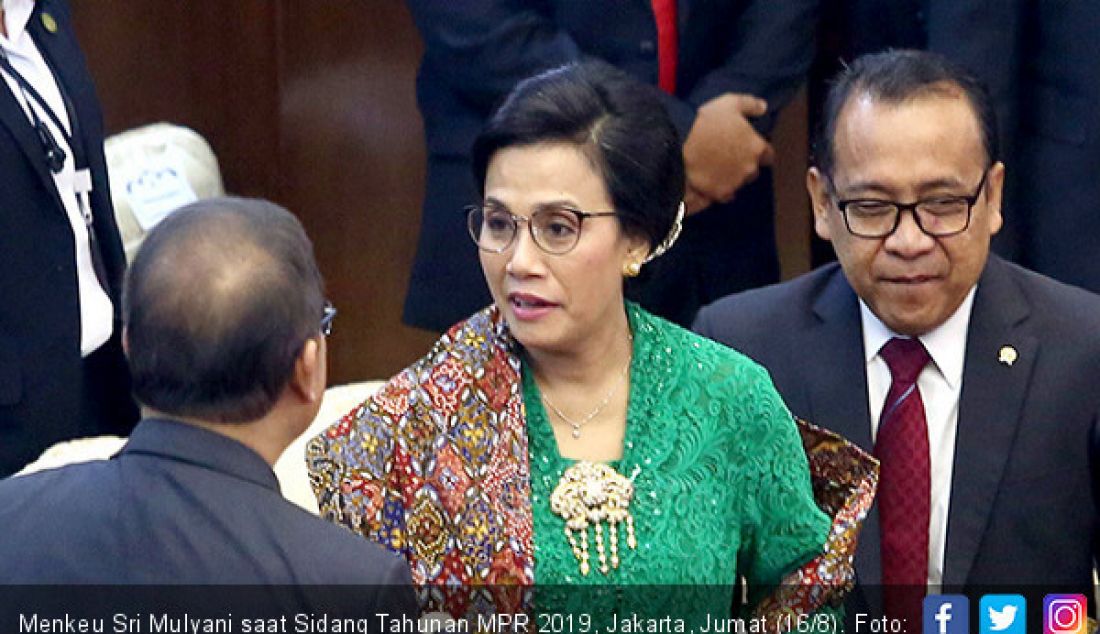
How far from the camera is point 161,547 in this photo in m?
1.89

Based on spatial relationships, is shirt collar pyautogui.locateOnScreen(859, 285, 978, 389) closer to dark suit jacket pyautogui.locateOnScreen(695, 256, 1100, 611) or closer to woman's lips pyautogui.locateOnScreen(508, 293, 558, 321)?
dark suit jacket pyautogui.locateOnScreen(695, 256, 1100, 611)

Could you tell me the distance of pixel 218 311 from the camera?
1909 millimetres

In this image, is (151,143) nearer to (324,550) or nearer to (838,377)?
(838,377)

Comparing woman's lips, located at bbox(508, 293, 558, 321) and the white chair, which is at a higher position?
the white chair

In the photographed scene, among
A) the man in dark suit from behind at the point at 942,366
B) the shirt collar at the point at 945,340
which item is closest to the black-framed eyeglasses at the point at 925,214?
the man in dark suit from behind at the point at 942,366

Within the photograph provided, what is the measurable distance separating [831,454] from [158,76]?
2468 mm

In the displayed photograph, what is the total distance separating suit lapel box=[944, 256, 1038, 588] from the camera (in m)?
2.82

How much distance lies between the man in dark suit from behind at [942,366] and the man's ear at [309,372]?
108 centimetres

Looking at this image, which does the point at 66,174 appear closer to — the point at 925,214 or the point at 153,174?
the point at 153,174

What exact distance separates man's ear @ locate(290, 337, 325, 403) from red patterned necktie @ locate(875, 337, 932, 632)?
1.11 m

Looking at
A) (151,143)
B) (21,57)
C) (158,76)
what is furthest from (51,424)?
(158,76)

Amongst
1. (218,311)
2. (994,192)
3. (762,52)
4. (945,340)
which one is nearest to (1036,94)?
(762,52)

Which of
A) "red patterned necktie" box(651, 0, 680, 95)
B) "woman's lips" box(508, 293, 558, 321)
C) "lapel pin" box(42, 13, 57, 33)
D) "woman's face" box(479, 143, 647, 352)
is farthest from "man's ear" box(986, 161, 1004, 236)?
"lapel pin" box(42, 13, 57, 33)

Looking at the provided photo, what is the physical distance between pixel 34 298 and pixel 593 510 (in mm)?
1363
